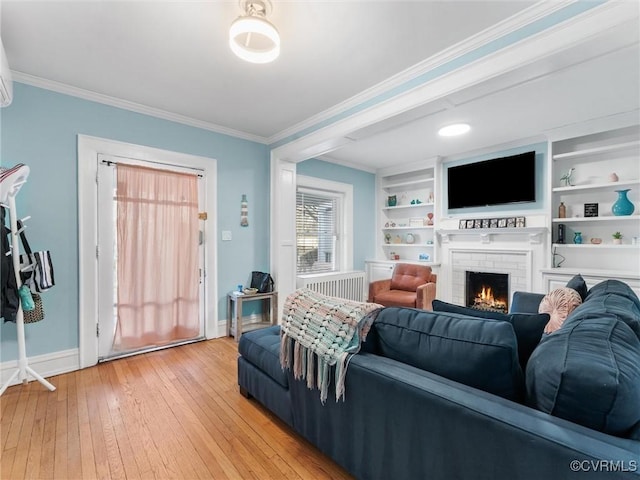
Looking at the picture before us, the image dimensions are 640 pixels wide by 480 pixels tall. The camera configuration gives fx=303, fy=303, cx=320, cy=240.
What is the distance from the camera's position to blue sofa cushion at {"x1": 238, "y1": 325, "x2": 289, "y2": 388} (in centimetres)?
187

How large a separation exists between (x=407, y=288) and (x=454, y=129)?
89.8 inches

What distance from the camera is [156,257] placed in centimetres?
315

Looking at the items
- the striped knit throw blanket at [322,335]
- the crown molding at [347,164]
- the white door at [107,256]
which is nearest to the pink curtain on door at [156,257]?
the white door at [107,256]

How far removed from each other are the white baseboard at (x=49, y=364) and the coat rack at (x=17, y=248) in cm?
10

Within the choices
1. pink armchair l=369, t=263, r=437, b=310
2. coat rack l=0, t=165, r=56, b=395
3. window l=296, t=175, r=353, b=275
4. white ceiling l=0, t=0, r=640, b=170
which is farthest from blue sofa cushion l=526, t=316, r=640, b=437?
window l=296, t=175, r=353, b=275

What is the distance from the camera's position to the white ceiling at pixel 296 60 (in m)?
1.80

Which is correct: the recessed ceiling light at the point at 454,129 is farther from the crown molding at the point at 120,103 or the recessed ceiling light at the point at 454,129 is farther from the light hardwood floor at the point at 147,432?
the light hardwood floor at the point at 147,432

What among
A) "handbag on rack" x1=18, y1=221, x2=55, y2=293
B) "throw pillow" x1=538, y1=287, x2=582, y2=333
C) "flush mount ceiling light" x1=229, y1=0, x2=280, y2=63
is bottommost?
"throw pillow" x1=538, y1=287, x2=582, y2=333

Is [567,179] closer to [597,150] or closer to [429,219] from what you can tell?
[597,150]

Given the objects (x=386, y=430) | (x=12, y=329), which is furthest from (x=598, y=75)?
(x=12, y=329)

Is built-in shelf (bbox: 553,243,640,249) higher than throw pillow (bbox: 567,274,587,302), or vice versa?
built-in shelf (bbox: 553,243,640,249)

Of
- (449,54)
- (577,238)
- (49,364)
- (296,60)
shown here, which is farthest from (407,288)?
(49,364)

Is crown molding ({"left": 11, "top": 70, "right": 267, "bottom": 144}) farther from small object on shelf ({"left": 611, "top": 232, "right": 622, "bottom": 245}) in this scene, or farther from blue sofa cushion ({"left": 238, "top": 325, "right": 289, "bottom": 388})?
small object on shelf ({"left": 611, "top": 232, "right": 622, "bottom": 245})

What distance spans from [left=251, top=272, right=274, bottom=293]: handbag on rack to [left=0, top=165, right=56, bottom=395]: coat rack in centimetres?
200
